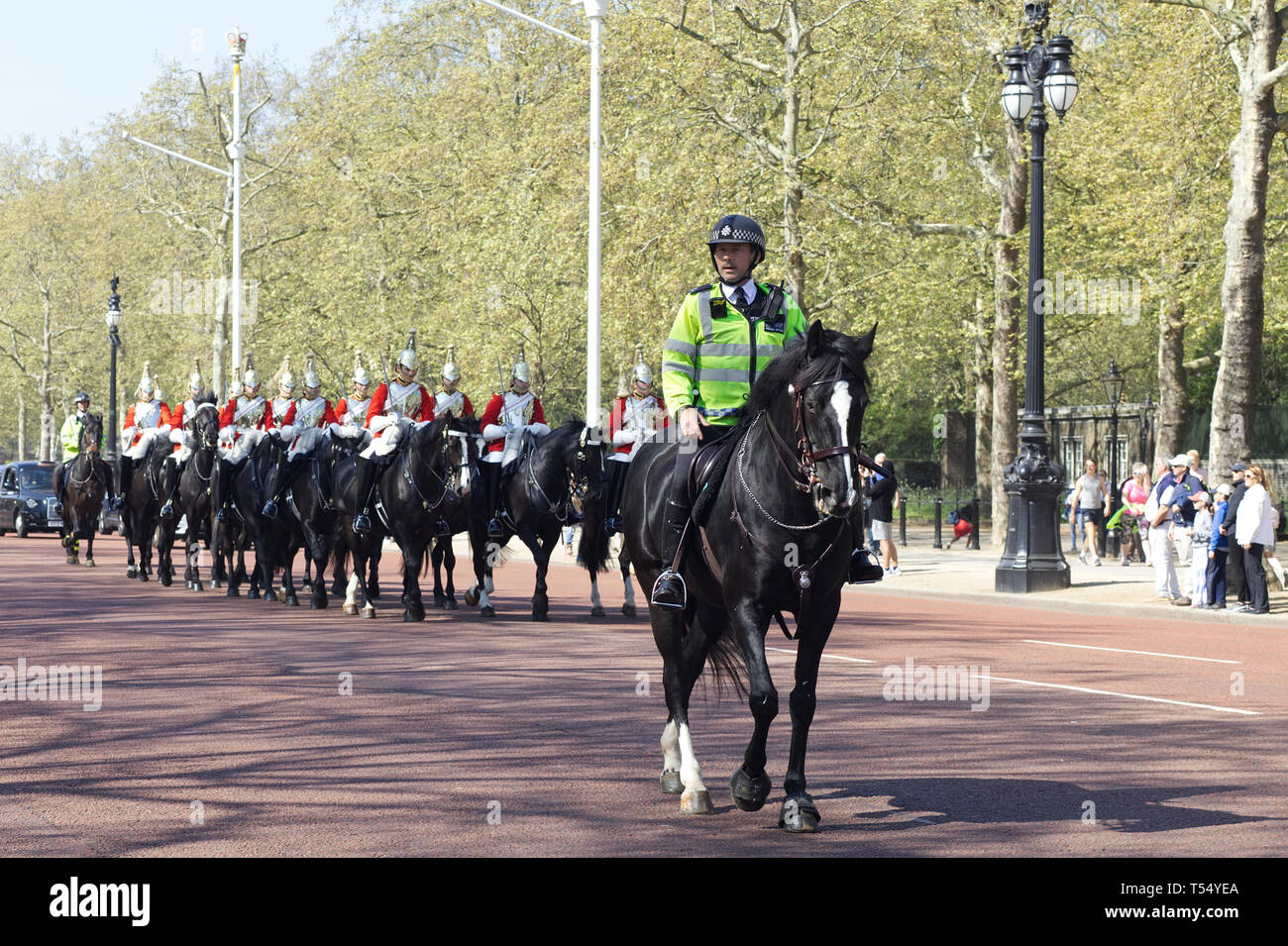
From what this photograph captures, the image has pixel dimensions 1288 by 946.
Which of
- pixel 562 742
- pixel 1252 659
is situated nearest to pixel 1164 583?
pixel 1252 659

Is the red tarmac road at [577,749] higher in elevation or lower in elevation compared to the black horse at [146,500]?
lower

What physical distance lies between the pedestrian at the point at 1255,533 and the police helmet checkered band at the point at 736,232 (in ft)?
44.3

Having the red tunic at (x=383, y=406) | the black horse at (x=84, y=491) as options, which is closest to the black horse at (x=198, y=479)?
the red tunic at (x=383, y=406)

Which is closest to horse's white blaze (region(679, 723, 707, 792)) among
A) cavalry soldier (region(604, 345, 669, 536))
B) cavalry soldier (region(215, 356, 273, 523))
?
cavalry soldier (region(604, 345, 669, 536))

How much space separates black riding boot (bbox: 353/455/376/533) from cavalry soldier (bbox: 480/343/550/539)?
4.41 ft

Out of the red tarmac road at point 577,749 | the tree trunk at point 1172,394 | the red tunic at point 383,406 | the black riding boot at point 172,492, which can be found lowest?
the red tarmac road at point 577,749

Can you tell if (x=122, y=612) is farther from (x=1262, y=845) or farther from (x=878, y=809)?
(x=1262, y=845)

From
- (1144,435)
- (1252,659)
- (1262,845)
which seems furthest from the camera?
(1144,435)

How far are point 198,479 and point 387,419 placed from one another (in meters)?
5.47

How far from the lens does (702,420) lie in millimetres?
8508

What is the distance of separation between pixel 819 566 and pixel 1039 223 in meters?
16.8

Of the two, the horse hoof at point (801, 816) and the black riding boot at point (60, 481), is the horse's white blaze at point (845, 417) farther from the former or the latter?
the black riding boot at point (60, 481)

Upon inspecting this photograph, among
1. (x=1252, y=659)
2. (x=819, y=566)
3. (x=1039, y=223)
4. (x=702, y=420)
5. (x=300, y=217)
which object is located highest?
(x=300, y=217)

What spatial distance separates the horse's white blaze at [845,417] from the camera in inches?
279
